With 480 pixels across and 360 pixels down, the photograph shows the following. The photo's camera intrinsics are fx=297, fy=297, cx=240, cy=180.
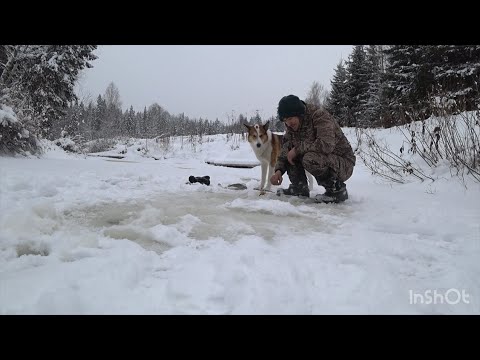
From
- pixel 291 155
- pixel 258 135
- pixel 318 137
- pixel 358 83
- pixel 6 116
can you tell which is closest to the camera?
pixel 318 137

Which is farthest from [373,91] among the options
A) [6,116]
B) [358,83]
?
[6,116]

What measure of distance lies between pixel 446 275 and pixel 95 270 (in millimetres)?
1647

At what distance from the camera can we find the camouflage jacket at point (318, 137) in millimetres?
3600

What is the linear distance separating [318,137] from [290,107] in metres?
0.51

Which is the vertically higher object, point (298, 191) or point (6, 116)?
point (6, 116)

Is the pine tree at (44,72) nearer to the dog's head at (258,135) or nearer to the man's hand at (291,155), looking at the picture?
the dog's head at (258,135)

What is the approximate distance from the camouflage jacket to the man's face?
0.07 m

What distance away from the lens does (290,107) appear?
3666 millimetres

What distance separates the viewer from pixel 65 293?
43.6 inches

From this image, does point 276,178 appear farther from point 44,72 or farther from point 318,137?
point 44,72

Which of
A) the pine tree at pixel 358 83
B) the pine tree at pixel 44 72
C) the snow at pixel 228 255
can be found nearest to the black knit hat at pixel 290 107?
the snow at pixel 228 255

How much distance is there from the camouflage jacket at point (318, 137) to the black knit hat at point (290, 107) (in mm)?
182
